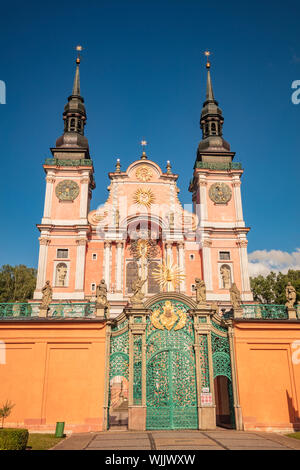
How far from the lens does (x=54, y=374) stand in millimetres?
15367

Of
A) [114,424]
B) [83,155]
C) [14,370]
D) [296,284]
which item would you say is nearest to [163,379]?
[114,424]

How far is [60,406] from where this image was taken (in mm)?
14984

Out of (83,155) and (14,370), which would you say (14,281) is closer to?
(83,155)

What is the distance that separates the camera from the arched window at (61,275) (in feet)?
102

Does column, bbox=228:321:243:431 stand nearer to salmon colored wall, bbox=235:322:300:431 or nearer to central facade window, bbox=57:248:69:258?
salmon colored wall, bbox=235:322:300:431

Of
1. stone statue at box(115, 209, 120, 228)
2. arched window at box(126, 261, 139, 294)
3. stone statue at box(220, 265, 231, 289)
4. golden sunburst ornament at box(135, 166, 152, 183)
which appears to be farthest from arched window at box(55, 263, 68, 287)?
stone statue at box(220, 265, 231, 289)

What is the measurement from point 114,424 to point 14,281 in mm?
34170

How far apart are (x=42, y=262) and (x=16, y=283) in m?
17.9

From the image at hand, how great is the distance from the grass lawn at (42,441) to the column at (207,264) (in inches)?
769

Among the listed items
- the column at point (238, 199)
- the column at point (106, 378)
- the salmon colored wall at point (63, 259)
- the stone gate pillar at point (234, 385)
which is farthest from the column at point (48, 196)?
the stone gate pillar at point (234, 385)

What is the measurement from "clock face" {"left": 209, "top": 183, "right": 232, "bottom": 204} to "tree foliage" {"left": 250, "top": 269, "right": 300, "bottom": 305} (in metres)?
17.1

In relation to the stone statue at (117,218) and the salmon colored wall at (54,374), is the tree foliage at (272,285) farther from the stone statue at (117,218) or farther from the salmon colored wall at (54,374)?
the salmon colored wall at (54,374)

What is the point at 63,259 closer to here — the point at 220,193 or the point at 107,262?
the point at 107,262

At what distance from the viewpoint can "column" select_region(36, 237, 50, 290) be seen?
30594 millimetres
